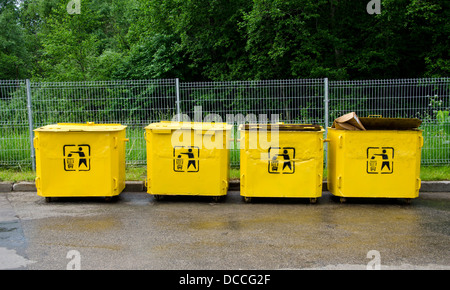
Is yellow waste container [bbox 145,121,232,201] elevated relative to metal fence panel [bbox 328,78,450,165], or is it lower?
lower

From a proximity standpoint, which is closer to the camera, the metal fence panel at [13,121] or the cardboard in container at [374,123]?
the cardboard in container at [374,123]

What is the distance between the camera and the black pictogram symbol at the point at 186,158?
24.4 ft

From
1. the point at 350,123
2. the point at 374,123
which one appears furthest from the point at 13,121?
the point at 374,123

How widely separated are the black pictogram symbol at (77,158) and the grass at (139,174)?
4.76 ft

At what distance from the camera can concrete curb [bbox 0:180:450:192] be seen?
8320mm

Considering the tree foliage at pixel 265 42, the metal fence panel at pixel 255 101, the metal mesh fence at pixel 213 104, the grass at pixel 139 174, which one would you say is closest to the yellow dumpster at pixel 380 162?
the grass at pixel 139 174

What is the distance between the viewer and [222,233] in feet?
19.0

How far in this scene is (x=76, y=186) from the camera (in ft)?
24.6

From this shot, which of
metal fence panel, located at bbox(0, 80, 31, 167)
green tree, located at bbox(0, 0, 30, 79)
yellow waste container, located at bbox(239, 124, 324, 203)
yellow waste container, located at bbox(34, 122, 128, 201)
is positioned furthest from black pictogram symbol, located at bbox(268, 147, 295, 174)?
green tree, located at bbox(0, 0, 30, 79)

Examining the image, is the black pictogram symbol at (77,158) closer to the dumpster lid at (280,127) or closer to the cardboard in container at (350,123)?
the dumpster lid at (280,127)

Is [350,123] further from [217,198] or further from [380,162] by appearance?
[217,198]

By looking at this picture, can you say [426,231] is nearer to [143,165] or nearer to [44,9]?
[143,165]

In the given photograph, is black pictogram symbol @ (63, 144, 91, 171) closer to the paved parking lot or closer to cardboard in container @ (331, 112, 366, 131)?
the paved parking lot

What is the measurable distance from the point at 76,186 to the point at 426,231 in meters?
5.51
